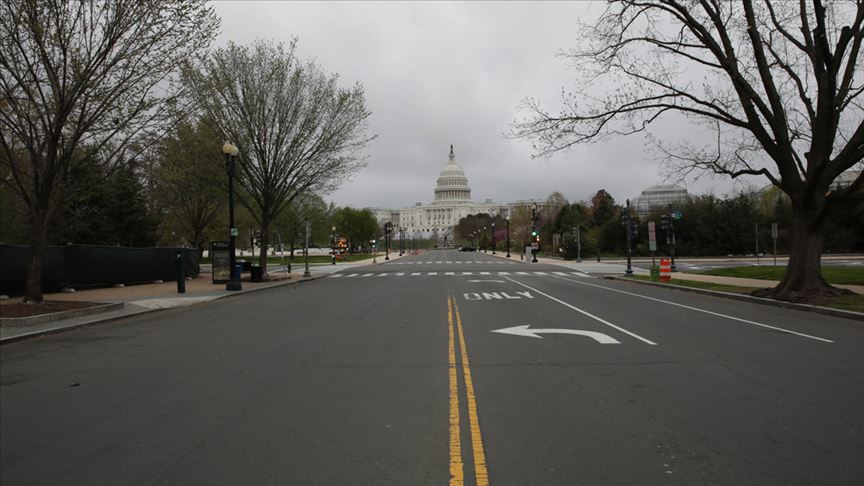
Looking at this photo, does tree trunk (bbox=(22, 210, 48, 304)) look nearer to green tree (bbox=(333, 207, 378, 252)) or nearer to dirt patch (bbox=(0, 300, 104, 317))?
dirt patch (bbox=(0, 300, 104, 317))

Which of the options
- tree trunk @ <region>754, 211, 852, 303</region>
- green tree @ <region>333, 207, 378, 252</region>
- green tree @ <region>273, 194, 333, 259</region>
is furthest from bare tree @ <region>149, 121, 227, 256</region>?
green tree @ <region>333, 207, 378, 252</region>

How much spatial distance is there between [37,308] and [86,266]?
10.3 m

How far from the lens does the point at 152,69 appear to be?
644 inches

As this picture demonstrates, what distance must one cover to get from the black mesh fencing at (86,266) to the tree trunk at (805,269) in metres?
22.3

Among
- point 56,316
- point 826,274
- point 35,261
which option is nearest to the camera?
point 56,316

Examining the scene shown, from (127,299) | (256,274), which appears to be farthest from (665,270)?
(127,299)

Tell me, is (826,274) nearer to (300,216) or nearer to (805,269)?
(805,269)

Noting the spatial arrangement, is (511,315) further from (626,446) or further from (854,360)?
(626,446)

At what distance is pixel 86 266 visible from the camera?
23938 millimetres

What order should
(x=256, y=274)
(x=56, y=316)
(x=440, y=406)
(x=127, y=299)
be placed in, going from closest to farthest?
Result: (x=440, y=406) < (x=56, y=316) < (x=127, y=299) < (x=256, y=274)

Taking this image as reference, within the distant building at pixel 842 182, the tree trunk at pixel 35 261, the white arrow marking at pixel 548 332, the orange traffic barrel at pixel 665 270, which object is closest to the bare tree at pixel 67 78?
the tree trunk at pixel 35 261

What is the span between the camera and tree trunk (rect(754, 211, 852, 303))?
17.0 metres

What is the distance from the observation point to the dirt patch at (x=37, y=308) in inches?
542

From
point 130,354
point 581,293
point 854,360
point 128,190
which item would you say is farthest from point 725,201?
point 130,354
